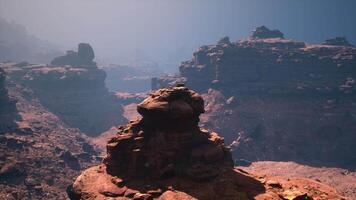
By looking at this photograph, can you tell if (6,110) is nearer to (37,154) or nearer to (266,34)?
(37,154)

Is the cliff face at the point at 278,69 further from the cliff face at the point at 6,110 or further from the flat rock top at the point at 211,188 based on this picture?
the flat rock top at the point at 211,188

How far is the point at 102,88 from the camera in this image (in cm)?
16550

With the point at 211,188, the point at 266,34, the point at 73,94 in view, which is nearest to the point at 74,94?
the point at 73,94

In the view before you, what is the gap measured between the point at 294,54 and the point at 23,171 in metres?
103

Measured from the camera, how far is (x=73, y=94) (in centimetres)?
14350

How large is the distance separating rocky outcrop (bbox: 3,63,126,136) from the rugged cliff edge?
93.1m

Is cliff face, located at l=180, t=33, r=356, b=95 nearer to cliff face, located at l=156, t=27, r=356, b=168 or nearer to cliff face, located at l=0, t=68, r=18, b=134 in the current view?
cliff face, located at l=156, t=27, r=356, b=168

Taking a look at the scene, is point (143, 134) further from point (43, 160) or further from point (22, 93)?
point (22, 93)

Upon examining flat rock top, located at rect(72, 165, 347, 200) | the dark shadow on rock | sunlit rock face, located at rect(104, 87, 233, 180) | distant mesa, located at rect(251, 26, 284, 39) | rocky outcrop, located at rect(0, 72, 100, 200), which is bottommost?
rocky outcrop, located at rect(0, 72, 100, 200)

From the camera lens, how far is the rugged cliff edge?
3155cm

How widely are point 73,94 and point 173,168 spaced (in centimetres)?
11700

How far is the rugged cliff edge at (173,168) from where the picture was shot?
3155 centimetres

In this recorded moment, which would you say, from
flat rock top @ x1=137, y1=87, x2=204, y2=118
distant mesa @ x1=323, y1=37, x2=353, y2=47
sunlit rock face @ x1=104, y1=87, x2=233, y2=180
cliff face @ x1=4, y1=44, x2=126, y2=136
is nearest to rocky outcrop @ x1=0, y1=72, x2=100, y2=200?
cliff face @ x1=4, y1=44, x2=126, y2=136

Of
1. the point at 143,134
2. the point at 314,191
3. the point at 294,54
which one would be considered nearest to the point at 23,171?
the point at 143,134
